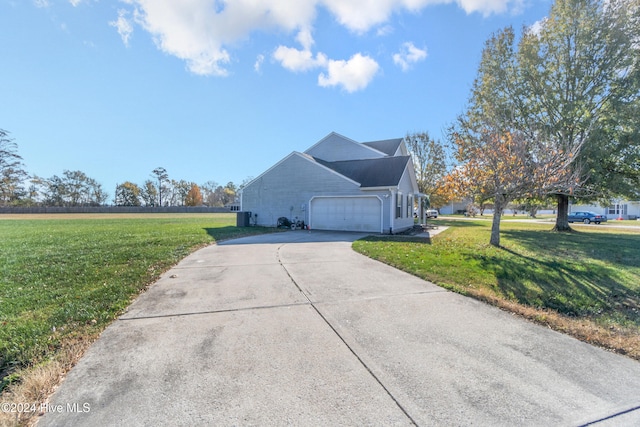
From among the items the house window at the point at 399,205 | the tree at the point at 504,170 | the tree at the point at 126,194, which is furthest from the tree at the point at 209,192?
the tree at the point at 504,170

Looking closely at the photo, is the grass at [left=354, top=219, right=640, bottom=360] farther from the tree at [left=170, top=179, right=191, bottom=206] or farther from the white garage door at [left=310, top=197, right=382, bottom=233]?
the tree at [left=170, top=179, right=191, bottom=206]

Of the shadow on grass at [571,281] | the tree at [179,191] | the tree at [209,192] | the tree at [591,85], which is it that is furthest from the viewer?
the tree at [209,192]

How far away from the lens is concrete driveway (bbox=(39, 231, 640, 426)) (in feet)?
7.37

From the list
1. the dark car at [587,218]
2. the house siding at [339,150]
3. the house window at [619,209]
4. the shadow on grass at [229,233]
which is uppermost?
the house siding at [339,150]

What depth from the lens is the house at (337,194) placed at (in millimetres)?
16047

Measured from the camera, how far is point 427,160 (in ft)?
107

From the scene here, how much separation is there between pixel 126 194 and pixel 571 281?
80436 millimetres

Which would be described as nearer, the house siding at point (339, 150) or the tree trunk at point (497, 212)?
the tree trunk at point (497, 212)

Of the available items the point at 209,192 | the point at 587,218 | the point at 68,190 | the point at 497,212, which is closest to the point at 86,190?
the point at 68,190

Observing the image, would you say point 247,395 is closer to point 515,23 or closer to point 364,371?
point 364,371

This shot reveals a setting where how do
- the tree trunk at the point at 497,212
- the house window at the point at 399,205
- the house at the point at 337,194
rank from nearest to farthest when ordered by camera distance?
1. the tree trunk at the point at 497,212
2. the house at the point at 337,194
3. the house window at the point at 399,205

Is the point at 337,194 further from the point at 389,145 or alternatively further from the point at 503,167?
the point at 389,145

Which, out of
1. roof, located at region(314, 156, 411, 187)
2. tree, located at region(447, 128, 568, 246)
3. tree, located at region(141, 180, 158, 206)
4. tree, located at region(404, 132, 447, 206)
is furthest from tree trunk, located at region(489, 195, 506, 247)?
tree, located at region(141, 180, 158, 206)

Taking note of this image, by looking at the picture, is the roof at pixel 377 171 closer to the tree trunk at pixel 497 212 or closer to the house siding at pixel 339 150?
the house siding at pixel 339 150
